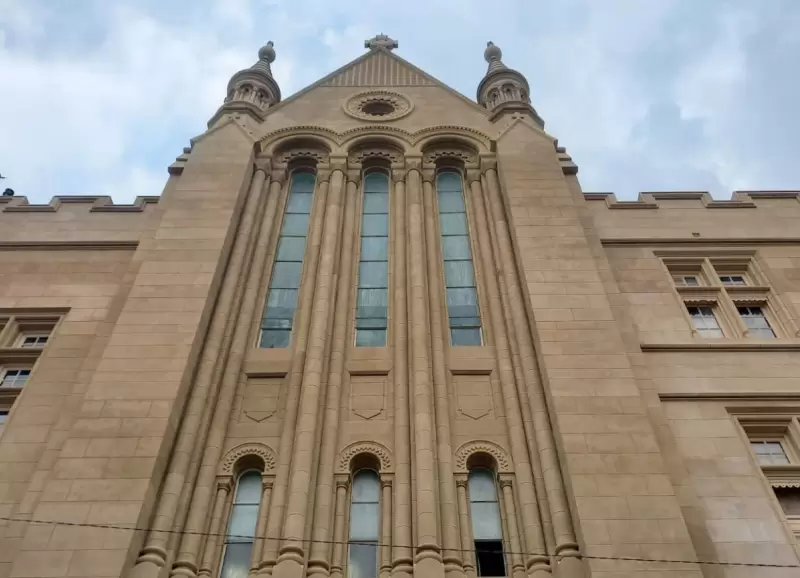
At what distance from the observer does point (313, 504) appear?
43.2ft

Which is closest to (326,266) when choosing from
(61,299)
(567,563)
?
(61,299)

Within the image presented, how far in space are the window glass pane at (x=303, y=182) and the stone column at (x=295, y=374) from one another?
589 mm

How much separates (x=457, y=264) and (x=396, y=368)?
13.8 feet

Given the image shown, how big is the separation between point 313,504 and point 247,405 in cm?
280

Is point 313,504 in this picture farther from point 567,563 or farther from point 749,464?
point 749,464

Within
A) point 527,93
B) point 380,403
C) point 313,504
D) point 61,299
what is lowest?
point 313,504

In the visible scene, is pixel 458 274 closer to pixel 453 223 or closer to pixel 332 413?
pixel 453 223

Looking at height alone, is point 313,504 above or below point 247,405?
below

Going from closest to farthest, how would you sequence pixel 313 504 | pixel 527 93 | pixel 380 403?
pixel 313 504 < pixel 380 403 < pixel 527 93

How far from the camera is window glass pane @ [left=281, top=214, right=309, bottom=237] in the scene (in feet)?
66.2

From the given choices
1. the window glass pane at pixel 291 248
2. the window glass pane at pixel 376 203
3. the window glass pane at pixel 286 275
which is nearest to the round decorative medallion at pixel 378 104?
the window glass pane at pixel 376 203

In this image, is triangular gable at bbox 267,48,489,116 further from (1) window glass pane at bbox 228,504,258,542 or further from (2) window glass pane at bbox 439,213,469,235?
(1) window glass pane at bbox 228,504,258,542

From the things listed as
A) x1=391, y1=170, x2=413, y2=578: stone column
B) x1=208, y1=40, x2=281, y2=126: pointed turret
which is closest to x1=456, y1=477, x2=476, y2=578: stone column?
x1=391, y1=170, x2=413, y2=578: stone column

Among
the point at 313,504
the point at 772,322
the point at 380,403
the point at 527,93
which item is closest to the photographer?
the point at 313,504
